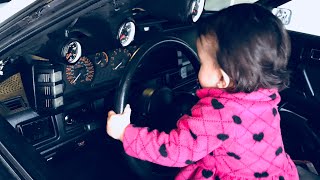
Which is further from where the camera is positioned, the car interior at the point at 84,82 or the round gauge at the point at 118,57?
the round gauge at the point at 118,57

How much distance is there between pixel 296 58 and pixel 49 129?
1.36m

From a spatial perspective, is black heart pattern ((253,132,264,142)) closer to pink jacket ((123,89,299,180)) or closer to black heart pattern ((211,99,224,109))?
pink jacket ((123,89,299,180))

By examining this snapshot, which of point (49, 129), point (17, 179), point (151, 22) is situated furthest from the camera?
point (151, 22)

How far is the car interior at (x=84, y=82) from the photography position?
3.22ft

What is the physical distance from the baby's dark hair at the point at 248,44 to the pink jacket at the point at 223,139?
6 cm

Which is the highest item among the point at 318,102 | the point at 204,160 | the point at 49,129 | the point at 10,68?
the point at 10,68

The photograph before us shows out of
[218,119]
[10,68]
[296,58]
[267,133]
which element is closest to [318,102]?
[296,58]

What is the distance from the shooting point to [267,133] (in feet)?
3.62

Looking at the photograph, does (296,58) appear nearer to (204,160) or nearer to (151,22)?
(151,22)

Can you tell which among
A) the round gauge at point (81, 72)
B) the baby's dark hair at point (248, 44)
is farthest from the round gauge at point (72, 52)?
the baby's dark hair at point (248, 44)

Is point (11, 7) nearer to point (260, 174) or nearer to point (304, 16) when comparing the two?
point (260, 174)

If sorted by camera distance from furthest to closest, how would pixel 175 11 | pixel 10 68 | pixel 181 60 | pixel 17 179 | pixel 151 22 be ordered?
pixel 181 60 < pixel 151 22 < pixel 175 11 < pixel 10 68 < pixel 17 179

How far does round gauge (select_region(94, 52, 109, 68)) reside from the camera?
1.40m

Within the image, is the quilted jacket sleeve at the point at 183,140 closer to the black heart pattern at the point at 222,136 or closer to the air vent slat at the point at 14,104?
the black heart pattern at the point at 222,136
